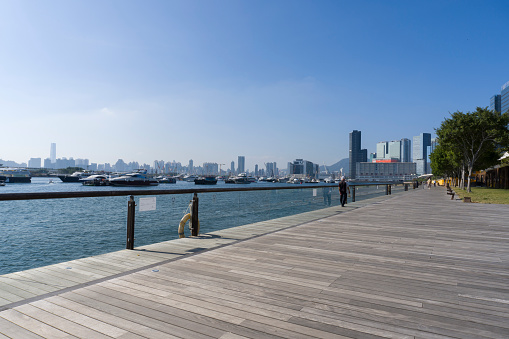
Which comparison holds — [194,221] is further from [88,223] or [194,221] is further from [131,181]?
[131,181]

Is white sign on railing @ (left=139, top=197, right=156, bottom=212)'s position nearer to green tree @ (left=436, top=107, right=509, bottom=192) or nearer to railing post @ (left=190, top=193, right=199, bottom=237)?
railing post @ (left=190, top=193, right=199, bottom=237)

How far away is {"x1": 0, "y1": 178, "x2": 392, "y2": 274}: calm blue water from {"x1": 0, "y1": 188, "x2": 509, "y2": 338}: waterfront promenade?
3.15 ft

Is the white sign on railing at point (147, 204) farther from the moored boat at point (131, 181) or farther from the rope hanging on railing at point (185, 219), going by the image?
the moored boat at point (131, 181)

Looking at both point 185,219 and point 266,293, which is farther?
point 185,219

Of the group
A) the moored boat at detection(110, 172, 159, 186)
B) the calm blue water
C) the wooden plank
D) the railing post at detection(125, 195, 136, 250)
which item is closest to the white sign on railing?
the railing post at detection(125, 195, 136, 250)

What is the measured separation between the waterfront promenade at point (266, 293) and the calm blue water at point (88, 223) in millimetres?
960

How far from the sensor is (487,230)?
8.71 meters

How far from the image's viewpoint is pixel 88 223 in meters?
5.84

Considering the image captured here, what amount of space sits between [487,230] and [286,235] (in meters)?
5.67

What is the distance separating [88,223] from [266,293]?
3882mm

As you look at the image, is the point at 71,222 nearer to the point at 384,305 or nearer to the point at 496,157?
the point at 384,305

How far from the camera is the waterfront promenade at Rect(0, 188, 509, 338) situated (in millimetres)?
2730

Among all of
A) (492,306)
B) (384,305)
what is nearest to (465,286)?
(492,306)

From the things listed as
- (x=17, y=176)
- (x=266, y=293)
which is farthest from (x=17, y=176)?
(x=266, y=293)
